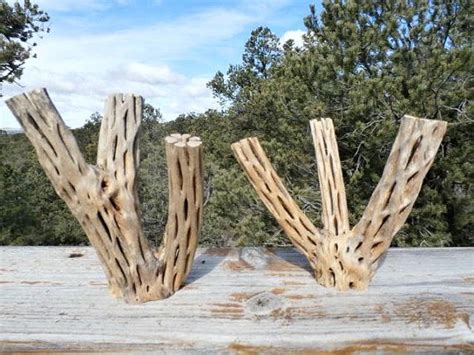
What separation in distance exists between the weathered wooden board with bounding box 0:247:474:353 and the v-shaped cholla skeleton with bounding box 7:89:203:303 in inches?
1.7

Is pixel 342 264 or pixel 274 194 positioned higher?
pixel 274 194

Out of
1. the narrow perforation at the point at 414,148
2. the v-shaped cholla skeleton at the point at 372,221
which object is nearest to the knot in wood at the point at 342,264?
the v-shaped cholla skeleton at the point at 372,221

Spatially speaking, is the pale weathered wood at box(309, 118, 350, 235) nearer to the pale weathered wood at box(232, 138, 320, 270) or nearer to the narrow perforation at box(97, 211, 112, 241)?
the pale weathered wood at box(232, 138, 320, 270)

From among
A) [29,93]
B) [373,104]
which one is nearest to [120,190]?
[29,93]

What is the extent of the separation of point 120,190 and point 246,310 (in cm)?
29

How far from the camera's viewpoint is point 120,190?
66cm

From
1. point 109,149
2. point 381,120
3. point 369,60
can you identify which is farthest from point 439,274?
point 369,60

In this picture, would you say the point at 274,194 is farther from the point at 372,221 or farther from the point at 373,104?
the point at 373,104

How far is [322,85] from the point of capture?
4.29 m

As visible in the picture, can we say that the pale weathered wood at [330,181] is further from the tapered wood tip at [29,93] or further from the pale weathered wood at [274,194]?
the tapered wood tip at [29,93]

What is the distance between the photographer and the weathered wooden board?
1.68 feet

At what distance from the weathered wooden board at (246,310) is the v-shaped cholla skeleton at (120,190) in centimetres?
4

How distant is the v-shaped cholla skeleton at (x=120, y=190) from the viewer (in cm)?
63

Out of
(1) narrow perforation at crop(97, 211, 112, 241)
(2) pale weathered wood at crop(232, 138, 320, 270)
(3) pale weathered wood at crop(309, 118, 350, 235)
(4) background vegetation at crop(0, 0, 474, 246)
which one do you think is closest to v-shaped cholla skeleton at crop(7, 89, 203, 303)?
(1) narrow perforation at crop(97, 211, 112, 241)
